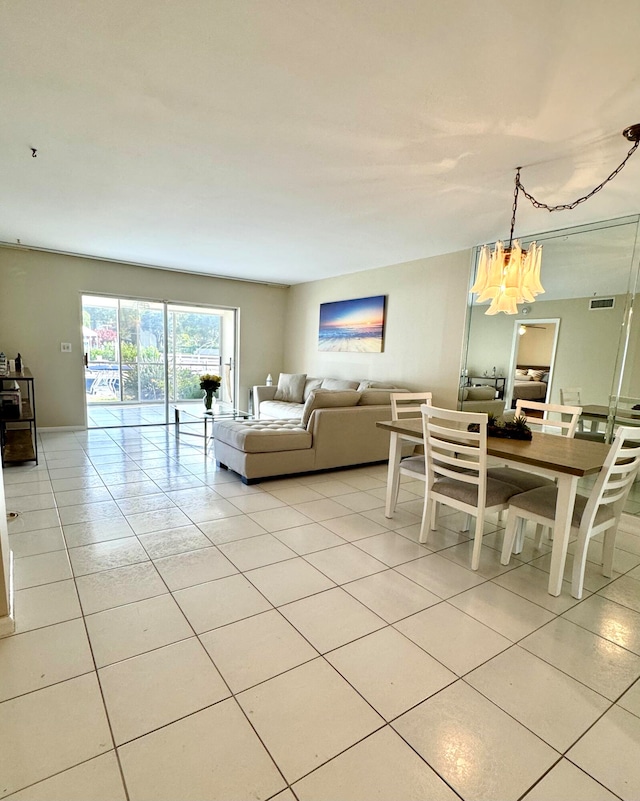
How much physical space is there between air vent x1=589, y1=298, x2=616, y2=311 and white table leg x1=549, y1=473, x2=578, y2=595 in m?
2.23

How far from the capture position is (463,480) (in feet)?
7.76

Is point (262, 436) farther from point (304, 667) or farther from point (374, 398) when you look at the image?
point (304, 667)

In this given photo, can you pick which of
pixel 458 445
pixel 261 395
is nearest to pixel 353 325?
pixel 261 395

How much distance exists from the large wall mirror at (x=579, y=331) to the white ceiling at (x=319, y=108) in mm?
304

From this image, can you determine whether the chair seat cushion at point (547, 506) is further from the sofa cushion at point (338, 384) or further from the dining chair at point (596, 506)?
the sofa cushion at point (338, 384)

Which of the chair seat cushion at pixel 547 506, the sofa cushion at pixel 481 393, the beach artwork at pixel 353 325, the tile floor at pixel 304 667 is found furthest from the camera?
the beach artwork at pixel 353 325

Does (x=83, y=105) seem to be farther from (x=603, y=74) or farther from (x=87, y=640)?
(x=87, y=640)

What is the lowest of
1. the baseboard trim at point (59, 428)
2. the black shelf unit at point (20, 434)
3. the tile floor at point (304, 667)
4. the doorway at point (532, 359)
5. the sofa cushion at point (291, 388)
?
the tile floor at point (304, 667)

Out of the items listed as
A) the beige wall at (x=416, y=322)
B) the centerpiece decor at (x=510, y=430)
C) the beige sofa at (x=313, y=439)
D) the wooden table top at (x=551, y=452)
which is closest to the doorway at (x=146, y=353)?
the beige wall at (x=416, y=322)

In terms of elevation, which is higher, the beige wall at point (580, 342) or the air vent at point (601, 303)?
the air vent at point (601, 303)

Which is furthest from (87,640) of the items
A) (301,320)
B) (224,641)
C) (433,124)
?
(301,320)

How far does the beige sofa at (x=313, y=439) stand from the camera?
12.2ft

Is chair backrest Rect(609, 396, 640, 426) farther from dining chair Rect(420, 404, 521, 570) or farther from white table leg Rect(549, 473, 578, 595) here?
white table leg Rect(549, 473, 578, 595)

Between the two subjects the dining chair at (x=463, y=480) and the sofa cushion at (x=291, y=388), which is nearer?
the dining chair at (x=463, y=480)
